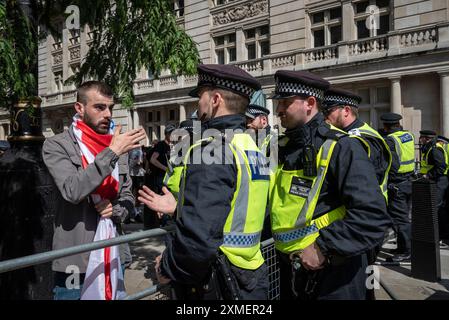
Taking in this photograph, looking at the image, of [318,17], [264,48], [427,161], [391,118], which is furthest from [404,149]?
[264,48]

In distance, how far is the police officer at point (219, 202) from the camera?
6.12ft

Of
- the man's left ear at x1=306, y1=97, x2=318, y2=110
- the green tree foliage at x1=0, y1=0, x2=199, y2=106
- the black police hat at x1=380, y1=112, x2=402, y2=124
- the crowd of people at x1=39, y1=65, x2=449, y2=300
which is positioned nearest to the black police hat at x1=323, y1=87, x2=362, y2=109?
the crowd of people at x1=39, y1=65, x2=449, y2=300

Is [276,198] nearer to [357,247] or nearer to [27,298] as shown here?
[357,247]

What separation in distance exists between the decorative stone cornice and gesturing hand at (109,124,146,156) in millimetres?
18666

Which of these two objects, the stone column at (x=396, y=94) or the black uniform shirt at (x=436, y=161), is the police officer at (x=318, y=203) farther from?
the stone column at (x=396, y=94)

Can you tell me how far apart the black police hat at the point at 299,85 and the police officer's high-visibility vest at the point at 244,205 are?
1.86ft

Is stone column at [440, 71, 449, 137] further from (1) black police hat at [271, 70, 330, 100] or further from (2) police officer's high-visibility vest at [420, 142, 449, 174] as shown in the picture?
(1) black police hat at [271, 70, 330, 100]

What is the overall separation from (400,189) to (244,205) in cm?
526

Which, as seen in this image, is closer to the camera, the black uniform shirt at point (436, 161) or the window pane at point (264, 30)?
the black uniform shirt at point (436, 161)

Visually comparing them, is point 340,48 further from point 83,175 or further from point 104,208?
point 83,175

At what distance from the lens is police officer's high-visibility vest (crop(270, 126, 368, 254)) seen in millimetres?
2383

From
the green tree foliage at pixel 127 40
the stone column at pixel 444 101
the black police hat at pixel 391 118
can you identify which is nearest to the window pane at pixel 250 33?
the stone column at pixel 444 101
